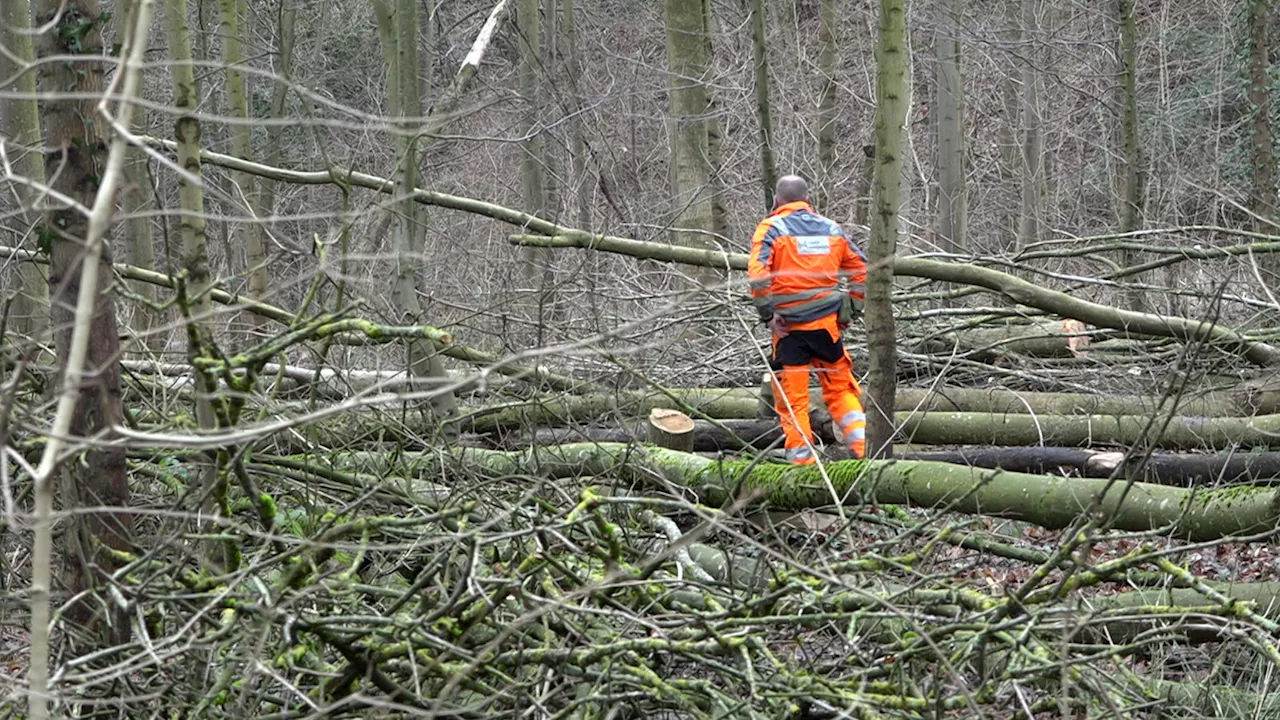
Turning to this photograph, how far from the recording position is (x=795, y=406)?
7516 mm

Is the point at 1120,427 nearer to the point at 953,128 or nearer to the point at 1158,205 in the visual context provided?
the point at 1158,205

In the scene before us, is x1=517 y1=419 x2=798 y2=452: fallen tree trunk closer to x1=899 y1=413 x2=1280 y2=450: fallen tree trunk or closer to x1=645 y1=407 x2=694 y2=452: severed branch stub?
x1=645 y1=407 x2=694 y2=452: severed branch stub

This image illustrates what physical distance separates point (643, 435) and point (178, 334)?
3.42 metres

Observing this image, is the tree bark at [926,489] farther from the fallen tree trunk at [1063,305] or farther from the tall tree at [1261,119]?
the tall tree at [1261,119]

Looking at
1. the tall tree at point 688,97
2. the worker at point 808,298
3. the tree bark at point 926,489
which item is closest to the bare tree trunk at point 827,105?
the tall tree at point 688,97

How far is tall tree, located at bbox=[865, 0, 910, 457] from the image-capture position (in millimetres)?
6441

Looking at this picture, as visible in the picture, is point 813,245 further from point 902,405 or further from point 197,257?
point 197,257

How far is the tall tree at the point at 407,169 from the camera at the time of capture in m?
7.20

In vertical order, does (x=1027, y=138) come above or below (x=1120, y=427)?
above

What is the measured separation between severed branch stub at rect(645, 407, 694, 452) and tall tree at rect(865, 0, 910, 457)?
100 cm

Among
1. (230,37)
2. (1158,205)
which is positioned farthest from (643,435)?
(1158,205)

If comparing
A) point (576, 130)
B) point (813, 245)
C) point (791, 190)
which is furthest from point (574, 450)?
point (576, 130)

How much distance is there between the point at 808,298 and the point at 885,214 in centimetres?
123

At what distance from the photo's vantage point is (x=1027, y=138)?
67.5 feet
